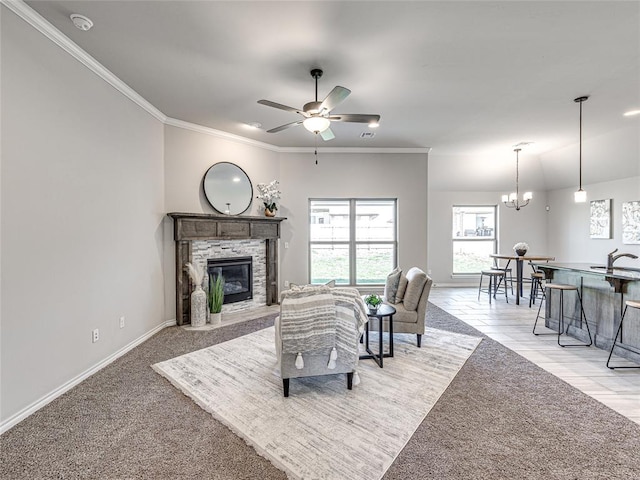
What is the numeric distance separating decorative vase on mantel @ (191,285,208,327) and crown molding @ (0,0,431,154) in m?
2.49

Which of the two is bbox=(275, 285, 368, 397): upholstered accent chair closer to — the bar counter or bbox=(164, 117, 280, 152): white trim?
the bar counter

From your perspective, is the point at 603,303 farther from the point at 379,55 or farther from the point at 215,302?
the point at 215,302

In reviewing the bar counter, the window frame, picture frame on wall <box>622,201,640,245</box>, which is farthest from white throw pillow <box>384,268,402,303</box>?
picture frame on wall <box>622,201,640,245</box>

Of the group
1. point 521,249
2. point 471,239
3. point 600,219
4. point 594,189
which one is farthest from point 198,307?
point 594,189

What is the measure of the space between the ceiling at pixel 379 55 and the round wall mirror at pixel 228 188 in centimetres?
80

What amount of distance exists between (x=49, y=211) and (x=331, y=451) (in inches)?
111

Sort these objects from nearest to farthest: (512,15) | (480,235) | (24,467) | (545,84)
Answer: (24,467) → (512,15) → (545,84) → (480,235)

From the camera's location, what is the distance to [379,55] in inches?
113

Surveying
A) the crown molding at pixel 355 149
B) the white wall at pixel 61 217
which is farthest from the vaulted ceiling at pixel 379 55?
the crown molding at pixel 355 149

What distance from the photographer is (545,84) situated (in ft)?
11.4

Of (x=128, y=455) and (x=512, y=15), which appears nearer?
(x=128, y=455)

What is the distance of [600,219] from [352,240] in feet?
17.6

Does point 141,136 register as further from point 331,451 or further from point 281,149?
point 331,451

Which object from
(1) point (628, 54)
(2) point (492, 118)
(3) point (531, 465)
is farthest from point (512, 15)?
(3) point (531, 465)
